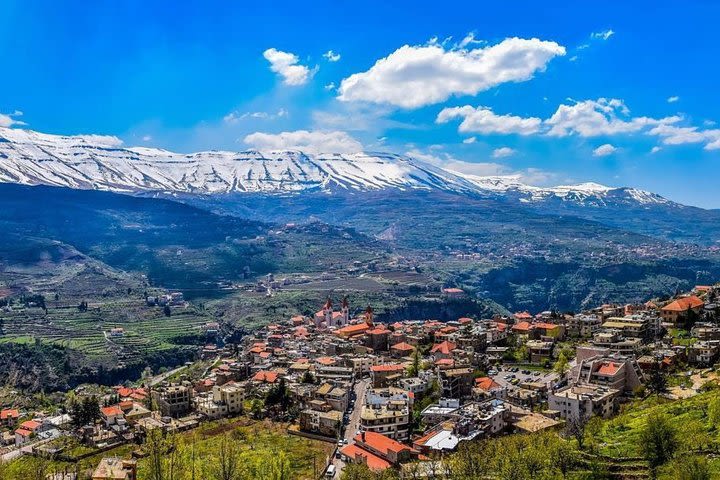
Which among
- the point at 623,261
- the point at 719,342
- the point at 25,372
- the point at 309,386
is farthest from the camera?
the point at 623,261

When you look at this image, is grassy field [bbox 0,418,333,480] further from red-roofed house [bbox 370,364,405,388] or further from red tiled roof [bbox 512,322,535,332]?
red tiled roof [bbox 512,322,535,332]

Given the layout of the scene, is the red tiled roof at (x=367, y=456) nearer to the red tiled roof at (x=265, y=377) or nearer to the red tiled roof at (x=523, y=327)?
the red tiled roof at (x=265, y=377)

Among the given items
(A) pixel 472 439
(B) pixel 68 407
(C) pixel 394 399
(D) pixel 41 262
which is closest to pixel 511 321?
(C) pixel 394 399

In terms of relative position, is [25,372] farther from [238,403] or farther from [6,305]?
[238,403]

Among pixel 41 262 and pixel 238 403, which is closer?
pixel 238 403

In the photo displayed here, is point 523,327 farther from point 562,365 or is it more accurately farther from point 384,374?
point 384,374

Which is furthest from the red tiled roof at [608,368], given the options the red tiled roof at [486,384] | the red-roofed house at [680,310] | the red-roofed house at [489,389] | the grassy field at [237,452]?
the red-roofed house at [680,310]

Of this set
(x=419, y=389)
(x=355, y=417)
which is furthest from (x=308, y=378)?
(x=419, y=389)

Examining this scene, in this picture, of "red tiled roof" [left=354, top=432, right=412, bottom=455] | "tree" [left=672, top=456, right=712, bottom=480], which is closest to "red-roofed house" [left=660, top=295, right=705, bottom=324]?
"red tiled roof" [left=354, top=432, right=412, bottom=455]
